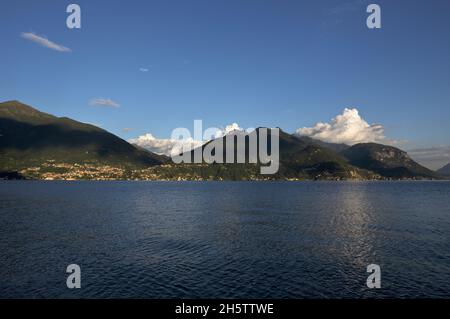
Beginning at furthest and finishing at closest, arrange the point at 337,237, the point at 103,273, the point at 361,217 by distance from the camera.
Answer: the point at 361,217 < the point at 337,237 < the point at 103,273

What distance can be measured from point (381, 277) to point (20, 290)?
5718cm

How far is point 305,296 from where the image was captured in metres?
47.0

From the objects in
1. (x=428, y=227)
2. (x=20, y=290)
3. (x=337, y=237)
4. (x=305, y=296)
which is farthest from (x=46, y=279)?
(x=428, y=227)

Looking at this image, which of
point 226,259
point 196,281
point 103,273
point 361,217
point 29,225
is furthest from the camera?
point 361,217

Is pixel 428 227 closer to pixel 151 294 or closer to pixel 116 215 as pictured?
pixel 151 294

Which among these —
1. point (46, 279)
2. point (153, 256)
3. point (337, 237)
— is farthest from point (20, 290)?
point (337, 237)

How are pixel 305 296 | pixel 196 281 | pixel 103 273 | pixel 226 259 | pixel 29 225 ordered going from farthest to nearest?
pixel 29 225, pixel 226 259, pixel 103 273, pixel 196 281, pixel 305 296

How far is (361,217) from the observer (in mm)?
129875

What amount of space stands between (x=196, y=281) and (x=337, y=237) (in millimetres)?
50631

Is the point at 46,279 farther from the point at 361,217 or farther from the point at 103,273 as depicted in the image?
the point at 361,217

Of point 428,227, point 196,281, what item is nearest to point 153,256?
point 196,281
